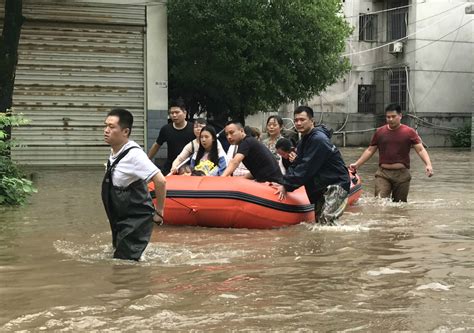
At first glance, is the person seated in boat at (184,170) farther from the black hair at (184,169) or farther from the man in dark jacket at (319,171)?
the man in dark jacket at (319,171)

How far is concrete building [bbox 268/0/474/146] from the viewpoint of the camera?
3256 cm

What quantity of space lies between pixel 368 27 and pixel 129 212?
30.1m

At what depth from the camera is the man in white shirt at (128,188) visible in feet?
19.0

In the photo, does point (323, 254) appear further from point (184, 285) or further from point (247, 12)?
point (247, 12)

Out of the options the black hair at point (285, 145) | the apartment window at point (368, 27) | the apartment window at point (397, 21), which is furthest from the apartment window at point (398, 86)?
the black hair at point (285, 145)

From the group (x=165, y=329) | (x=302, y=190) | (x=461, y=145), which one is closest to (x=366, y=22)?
(x=461, y=145)

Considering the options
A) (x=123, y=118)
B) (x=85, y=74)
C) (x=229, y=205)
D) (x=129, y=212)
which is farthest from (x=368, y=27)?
(x=129, y=212)

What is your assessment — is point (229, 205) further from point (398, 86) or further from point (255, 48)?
point (398, 86)

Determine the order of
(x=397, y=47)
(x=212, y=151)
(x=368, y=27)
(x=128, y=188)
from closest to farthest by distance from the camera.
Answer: (x=128, y=188)
(x=212, y=151)
(x=397, y=47)
(x=368, y=27)

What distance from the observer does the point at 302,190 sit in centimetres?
926

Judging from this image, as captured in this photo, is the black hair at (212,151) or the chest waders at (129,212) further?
the black hair at (212,151)

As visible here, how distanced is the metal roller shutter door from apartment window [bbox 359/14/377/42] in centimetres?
1845

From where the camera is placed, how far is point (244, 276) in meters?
5.76

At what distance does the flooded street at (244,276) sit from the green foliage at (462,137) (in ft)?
78.5
